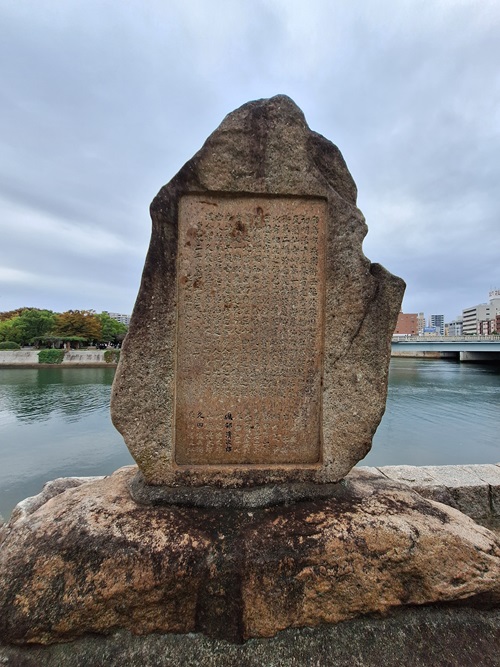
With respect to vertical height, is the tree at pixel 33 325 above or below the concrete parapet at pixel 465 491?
above

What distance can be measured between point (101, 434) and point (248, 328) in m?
9.78

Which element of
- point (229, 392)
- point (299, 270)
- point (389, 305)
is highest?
point (299, 270)

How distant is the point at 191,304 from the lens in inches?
108

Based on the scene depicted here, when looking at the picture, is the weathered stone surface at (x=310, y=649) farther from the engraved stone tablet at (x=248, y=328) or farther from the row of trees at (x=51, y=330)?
the row of trees at (x=51, y=330)

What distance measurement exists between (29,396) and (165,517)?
18322 mm

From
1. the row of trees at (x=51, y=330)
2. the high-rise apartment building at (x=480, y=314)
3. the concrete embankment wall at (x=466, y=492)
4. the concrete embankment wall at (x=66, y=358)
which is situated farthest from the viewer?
the high-rise apartment building at (x=480, y=314)

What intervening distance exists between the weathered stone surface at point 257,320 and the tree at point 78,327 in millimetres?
43711

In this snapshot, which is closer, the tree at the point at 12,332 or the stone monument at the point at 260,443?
the stone monument at the point at 260,443

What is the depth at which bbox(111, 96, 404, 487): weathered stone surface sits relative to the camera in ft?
8.71

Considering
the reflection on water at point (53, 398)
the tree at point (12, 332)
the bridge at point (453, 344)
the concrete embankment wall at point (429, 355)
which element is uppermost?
the tree at point (12, 332)

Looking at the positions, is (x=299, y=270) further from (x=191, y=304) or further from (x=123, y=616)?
(x=123, y=616)

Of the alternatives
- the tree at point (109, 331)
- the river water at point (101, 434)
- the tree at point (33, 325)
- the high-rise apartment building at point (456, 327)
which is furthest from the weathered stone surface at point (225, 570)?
the high-rise apartment building at point (456, 327)

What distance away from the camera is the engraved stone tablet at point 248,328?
274cm

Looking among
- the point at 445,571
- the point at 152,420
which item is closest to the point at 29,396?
the point at 152,420
